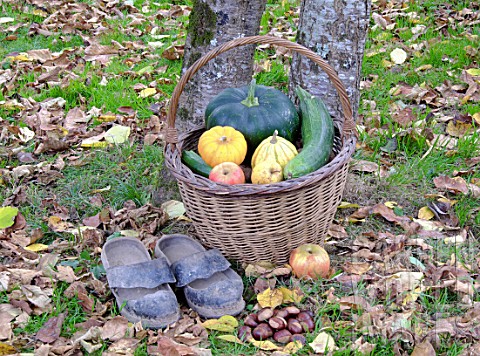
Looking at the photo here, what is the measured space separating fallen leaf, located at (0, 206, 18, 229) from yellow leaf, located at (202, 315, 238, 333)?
49.6 inches

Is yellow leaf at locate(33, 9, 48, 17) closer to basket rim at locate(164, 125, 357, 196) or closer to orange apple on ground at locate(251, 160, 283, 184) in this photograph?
basket rim at locate(164, 125, 357, 196)

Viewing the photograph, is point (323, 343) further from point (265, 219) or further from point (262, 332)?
point (265, 219)

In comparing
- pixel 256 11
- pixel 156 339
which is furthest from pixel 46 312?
pixel 256 11

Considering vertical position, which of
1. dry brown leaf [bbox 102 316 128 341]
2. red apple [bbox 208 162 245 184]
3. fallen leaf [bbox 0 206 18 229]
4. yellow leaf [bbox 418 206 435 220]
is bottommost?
fallen leaf [bbox 0 206 18 229]

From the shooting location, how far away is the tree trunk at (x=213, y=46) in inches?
123

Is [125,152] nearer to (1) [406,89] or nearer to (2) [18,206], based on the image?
(2) [18,206]

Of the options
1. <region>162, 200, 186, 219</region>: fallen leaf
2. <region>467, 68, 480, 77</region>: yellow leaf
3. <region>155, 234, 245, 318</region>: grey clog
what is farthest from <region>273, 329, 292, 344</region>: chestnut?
<region>467, 68, 480, 77</region>: yellow leaf

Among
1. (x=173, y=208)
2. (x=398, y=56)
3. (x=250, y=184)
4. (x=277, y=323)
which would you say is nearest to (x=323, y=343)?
(x=277, y=323)

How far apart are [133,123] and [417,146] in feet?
6.21

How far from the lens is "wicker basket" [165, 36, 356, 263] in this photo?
244 centimetres

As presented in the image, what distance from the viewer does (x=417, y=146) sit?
12.0 feet

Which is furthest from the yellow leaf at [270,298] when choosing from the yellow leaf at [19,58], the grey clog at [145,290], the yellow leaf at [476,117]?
the yellow leaf at [19,58]

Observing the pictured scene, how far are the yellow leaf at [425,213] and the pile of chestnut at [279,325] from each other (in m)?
1.00

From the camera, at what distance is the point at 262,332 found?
2309mm
